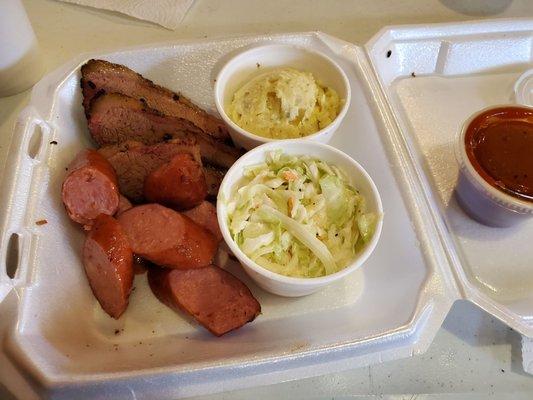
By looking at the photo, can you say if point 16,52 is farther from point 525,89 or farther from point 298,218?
point 525,89

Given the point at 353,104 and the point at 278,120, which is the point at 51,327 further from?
the point at 353,104

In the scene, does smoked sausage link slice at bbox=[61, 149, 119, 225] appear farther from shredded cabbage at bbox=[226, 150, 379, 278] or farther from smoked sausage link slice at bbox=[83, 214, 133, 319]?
shredded cabbage at bbox=[226, 150, 379, 278]

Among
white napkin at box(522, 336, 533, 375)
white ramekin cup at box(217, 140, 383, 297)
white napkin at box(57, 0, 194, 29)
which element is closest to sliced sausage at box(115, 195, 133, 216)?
white ramekin cup at box(217, 140, 383, 297)

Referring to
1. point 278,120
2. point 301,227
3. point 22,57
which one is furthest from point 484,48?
point 22,57

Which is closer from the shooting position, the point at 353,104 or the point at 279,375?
the point at 279,375

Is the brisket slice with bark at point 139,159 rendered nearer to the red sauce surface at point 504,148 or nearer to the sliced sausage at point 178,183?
the sliced sausage at point 178,183
